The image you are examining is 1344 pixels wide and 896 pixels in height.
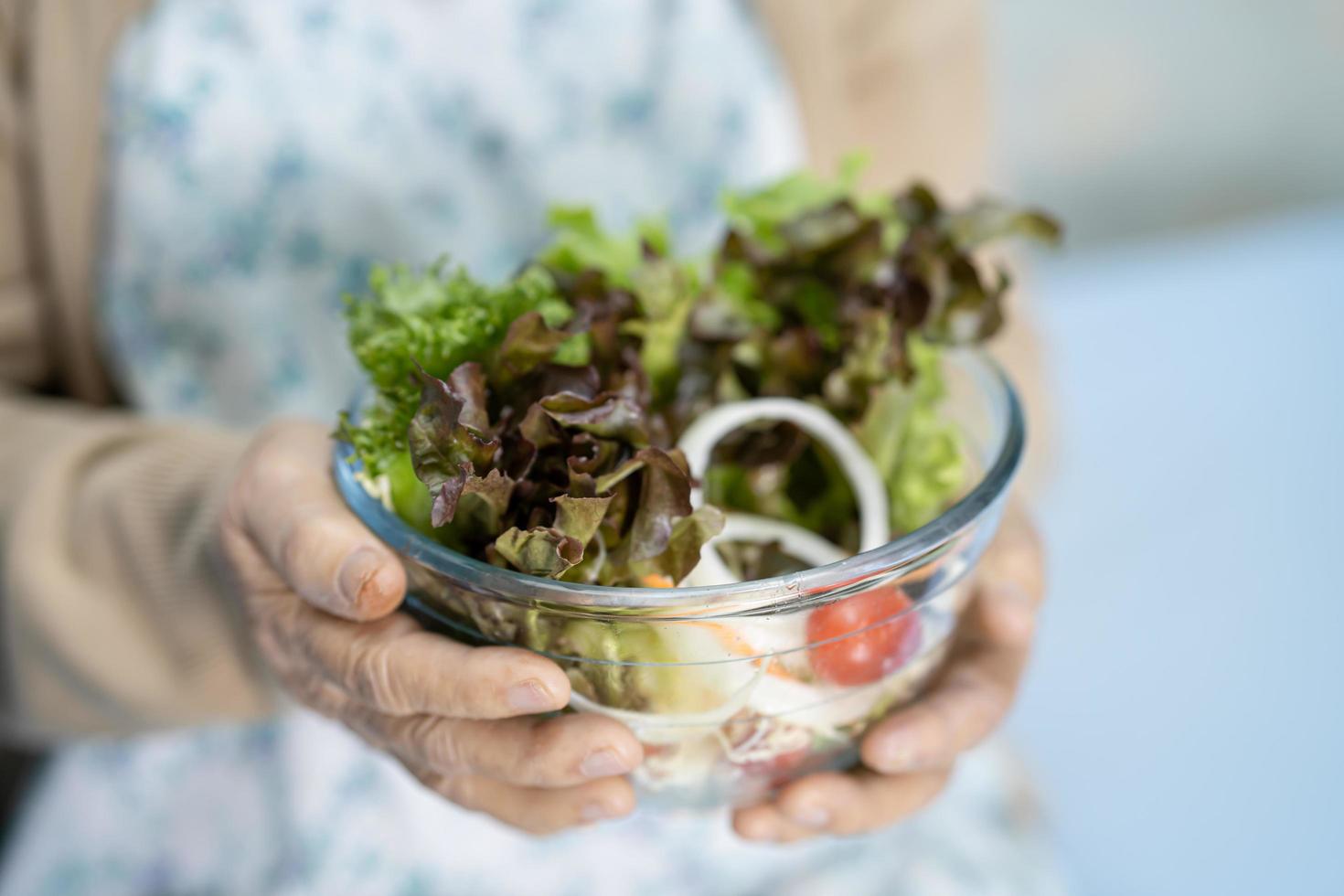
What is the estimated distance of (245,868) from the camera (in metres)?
0.75

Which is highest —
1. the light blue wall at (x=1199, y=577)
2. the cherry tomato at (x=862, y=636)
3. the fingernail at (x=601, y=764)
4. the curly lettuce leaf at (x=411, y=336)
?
the curly lettuce leaf at (x=411, y=336)

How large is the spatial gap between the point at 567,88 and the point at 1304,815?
3.20 feet

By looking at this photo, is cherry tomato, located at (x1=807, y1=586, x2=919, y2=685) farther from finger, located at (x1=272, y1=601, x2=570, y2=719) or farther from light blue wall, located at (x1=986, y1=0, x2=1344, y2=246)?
light blue wall, located at (x1=986, y1=0, x2=1344, y2=246)

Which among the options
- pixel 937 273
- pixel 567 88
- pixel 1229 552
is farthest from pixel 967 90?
pixel 1229 552

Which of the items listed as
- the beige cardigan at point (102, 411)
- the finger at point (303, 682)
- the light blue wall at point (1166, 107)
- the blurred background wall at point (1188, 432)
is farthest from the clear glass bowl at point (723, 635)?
the light blue wall at point (1166, 107)

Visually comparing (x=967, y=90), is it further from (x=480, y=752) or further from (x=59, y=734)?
(x=59, y=734)

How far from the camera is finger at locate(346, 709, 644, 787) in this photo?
38 cm

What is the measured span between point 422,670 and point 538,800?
0.32 feet

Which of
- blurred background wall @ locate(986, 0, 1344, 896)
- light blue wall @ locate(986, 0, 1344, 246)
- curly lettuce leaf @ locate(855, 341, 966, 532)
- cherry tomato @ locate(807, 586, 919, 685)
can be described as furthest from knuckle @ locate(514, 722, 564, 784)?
light blue wall @ locate(986, 0, 1344, 246)

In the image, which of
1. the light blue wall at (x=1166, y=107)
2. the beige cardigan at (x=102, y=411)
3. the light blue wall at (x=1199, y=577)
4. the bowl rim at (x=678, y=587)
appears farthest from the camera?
the light blue wall at (x=1166, y=107)

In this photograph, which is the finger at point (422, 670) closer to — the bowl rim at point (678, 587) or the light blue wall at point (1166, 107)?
the bowl rim at point (678, 587)

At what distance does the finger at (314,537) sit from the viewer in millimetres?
385

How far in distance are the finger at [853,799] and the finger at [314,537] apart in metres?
0.20

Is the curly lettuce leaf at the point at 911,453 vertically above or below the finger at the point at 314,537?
below
